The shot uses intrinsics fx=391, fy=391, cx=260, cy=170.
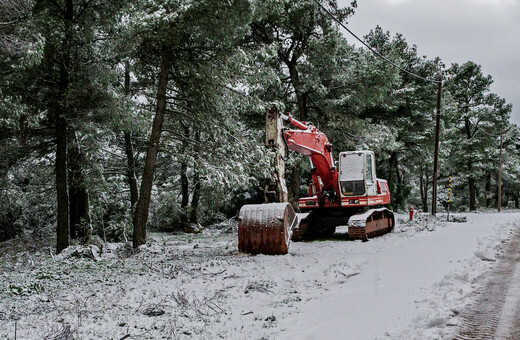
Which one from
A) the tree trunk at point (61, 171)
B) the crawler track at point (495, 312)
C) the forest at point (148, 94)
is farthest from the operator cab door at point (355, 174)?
the tree trunk at point (61, 171)

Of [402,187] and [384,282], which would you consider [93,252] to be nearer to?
[384,282]

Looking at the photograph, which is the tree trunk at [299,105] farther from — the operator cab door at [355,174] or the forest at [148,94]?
the operator cab door at [355,174]

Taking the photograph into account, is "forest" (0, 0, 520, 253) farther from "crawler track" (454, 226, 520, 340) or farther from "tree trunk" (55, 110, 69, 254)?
"crawler track" (454, 226, 520, 340)

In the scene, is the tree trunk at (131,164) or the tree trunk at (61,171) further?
the tree trunk at (131,164)

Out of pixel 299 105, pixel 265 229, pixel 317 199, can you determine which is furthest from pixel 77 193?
pixel 299 105

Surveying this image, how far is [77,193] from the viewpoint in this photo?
1301 cm

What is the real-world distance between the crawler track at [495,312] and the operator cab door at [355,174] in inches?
236

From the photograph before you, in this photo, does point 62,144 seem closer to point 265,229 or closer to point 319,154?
point 265,229

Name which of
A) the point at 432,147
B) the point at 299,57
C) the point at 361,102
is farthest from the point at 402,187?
the point at 299,57

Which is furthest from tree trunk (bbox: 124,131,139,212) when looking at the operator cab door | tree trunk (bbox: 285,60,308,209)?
the operator cab door

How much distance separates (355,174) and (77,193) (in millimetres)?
9192

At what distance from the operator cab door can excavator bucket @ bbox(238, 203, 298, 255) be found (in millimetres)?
4280

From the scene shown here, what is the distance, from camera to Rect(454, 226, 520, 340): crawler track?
399 cm

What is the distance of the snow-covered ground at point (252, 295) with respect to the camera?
14.0ft
